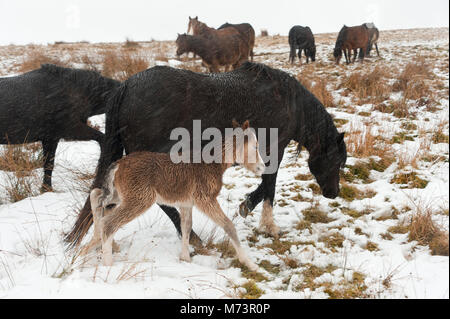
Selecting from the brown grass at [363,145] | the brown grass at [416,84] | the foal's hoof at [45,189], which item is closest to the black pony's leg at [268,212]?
the brown grass at [363,145]

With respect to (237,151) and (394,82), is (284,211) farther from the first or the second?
(394,82)

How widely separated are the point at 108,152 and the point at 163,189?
0.86 metres

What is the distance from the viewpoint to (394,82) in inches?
351

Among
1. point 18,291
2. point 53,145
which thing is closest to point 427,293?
point 18,291

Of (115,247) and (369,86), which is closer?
(115,247)

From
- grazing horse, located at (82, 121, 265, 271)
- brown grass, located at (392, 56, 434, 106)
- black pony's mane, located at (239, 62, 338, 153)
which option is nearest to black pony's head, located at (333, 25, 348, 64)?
brown grass, located at (392, 56, 434, 106)

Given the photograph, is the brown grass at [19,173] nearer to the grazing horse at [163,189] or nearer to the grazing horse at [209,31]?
the grazing horse at [163,189]

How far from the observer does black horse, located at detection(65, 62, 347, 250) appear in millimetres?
3260

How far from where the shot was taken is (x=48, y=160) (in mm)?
5051

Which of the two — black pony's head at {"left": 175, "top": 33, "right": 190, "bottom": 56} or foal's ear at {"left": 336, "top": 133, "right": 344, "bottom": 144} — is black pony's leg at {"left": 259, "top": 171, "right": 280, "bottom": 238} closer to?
foal's ear at {"left": 336, "top": 133, "right": 344, "bottom": 144}

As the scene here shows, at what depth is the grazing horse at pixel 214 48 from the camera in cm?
1025

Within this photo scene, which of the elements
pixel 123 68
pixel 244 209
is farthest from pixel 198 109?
pixel 123 68

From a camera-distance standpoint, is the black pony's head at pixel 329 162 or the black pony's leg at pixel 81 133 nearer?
the black pony's head at pixel 329 162

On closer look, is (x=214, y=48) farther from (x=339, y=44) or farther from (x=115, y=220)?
(x=115, y=220)
